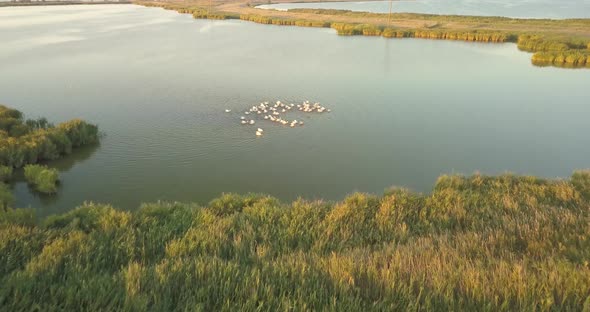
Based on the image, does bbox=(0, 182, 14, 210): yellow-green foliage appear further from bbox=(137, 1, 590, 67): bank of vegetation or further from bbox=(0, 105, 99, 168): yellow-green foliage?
bbox=(137, 1, 590, 67): bank of vegetation

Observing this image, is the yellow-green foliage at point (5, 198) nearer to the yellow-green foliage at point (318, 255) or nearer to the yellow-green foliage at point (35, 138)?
the yellow-green foliage at point (318, 255)

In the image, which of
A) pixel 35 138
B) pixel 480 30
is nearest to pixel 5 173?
pixel 35 138

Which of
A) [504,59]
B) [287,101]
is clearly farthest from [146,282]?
[504,59]

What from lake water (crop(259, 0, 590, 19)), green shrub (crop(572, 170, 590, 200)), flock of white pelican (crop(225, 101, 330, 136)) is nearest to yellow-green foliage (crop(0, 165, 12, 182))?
flock of white pelican (crop(225, 101, 330, 136))

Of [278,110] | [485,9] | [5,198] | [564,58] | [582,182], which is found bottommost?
[5,198]

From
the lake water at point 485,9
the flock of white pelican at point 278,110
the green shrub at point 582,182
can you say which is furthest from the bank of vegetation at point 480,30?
the green shrub at point 582,182

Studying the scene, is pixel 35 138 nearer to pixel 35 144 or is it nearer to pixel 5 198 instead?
pixel 35 144
